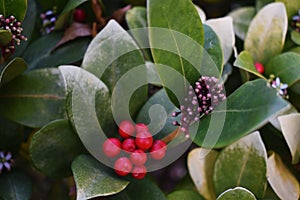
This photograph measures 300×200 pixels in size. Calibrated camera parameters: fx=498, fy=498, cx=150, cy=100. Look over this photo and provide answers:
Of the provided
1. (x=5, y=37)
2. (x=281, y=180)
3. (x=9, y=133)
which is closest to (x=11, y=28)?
(x=5, y=37)

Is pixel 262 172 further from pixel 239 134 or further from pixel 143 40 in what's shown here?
pixel 143 40

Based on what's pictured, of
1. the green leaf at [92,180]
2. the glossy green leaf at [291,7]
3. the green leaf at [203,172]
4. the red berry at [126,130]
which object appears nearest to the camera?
the green leaf at [92,180]

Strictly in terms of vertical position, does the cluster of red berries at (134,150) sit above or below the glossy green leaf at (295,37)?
below

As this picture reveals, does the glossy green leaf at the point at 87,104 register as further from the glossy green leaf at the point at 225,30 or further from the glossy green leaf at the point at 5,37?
the glossy green leaf at the point at 225,30

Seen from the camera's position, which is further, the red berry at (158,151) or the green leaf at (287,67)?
the green leaf at (287,67)

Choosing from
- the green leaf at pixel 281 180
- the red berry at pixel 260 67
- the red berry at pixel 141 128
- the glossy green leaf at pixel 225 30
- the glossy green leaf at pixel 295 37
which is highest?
the glossy green leaf at pixel 225 30

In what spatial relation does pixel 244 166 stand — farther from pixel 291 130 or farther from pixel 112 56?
pixel 112 56

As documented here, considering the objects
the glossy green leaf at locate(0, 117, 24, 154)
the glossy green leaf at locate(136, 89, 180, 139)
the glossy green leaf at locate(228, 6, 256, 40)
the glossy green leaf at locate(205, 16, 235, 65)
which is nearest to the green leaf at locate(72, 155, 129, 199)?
the glossy green leaf at locate(136, 89, 180, 139)

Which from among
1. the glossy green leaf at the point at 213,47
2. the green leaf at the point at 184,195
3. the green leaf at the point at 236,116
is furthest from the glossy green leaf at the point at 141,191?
the glossy green leaf at the point at 213,47
